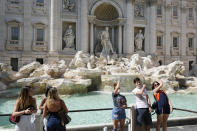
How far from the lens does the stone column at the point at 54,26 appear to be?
65.8 ft

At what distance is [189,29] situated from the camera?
89.9 ft

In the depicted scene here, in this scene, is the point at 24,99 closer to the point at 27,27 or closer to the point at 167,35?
the point at 27,27

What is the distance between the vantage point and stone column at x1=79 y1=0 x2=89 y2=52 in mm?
20875

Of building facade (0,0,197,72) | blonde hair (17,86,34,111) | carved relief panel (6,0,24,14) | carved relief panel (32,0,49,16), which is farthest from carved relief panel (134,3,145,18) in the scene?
blonde hair (17,86,34,111)

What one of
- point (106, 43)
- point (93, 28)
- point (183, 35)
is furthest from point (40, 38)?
point (183, 35)

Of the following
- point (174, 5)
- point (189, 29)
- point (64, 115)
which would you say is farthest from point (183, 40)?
point (64, 115)

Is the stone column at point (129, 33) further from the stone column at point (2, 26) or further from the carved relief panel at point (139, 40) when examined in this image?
the stone column at point (2, 26)

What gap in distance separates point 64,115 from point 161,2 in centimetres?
2564

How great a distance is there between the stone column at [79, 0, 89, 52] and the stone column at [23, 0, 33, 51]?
5.18m

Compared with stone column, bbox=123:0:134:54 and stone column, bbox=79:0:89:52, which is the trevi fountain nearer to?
stone column, bbox=79:0:89:52

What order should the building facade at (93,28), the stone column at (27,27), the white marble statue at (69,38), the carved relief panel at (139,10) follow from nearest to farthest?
the building facade at (93,28)
the stone column at (27,27)
the white marble statue at (69,38)
the carved relief panel at (139,10)

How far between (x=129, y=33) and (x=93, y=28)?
4.21m

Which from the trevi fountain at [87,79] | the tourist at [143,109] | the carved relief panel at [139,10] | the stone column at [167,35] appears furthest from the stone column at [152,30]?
the tourist at [143,109]

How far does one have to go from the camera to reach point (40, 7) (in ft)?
66.4
